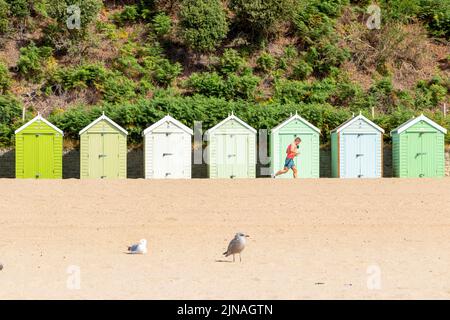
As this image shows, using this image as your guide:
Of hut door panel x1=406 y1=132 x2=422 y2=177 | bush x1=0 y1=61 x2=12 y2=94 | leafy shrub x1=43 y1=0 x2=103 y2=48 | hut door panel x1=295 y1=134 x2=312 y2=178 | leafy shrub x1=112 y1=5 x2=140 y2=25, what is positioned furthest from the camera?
leafy shrub x1=112 y1=5 x2=140 y2=25

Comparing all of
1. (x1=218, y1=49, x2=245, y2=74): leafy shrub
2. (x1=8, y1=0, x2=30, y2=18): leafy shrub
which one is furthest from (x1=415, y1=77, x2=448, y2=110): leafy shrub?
(x1=8, y1=0, x2=30, y2=18): leafy shrub

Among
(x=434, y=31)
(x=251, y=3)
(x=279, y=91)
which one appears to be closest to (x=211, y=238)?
(x=279, y=91)

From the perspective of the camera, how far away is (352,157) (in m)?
25.7

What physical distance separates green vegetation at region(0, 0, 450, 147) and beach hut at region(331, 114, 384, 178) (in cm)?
416

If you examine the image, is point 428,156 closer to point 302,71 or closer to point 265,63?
point 302,71

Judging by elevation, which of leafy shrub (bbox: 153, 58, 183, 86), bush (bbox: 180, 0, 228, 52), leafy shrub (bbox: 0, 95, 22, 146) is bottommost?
leafy shrub (bbox: 0, 95, 22, 146)

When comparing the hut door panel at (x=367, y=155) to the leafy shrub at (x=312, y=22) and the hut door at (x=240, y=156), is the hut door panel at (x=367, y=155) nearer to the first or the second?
the hut door at (x=240, y=156)

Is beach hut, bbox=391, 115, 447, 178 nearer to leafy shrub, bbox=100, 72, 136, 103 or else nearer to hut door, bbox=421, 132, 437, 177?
Result: hut door, bbox=421, 132, 437, 177

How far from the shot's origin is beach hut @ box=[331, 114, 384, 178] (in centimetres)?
2556

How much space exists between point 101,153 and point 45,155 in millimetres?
1514

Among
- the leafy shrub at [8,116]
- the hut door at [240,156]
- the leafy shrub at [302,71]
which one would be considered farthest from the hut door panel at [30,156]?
the leafy shrub at [302,71]

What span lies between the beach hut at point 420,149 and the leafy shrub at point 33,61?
14.0 metres

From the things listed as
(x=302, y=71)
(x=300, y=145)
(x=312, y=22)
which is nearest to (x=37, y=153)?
(x=300, y=145)

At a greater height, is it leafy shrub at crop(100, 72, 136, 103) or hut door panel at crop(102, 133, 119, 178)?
leafy shrub at crop(100, 72, 136, 103)
